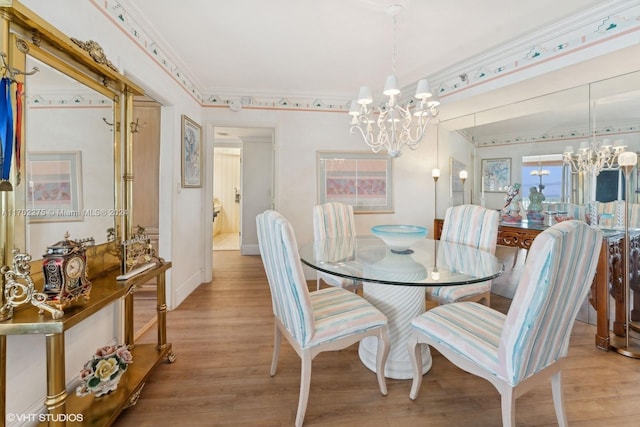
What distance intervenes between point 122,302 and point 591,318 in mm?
3849

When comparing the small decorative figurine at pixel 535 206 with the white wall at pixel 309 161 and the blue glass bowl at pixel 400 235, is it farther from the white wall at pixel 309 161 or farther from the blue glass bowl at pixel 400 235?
the blue glass bowl at pixel 400 235

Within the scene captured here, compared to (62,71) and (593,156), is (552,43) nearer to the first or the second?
(593,156)

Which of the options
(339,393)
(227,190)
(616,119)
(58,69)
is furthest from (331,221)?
(227,190)

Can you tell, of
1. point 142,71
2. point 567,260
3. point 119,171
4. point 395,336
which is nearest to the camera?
point 567,260

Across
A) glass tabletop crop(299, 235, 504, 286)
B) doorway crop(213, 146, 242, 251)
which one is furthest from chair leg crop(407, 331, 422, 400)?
doorway crop(213, 146, 242, 251)

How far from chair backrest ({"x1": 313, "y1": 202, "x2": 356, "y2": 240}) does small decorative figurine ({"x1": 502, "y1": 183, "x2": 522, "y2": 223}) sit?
1.66 m

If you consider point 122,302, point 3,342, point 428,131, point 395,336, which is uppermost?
point 428,131

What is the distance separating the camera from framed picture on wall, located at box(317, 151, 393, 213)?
4027mm

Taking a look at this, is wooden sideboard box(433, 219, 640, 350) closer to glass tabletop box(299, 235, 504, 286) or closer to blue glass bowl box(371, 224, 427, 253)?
glass tabletop box(299, 235, 504, 286)

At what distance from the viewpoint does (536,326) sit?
3.64 ft

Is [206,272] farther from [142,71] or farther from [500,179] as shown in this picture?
[500,179]

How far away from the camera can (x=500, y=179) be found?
3.24 meters

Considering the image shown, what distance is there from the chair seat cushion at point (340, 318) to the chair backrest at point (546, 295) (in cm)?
63

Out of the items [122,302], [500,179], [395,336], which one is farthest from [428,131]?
[122,302]
